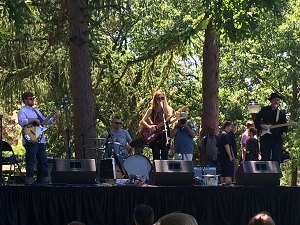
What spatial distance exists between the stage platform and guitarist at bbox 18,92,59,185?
1.03 metres

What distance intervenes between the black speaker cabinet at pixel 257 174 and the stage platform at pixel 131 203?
29cm

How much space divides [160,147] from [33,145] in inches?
94.8

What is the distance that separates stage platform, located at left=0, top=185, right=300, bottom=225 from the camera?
993 cm

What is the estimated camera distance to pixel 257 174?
1100 centimetres

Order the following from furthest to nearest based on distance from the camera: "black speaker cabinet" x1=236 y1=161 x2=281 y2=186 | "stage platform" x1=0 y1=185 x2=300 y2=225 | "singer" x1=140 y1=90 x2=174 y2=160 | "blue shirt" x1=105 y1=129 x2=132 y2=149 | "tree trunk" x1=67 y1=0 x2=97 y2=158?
"tree trunk" x1=67 y1=0 x2=97 y2=158 < "blue shirt" x1=105 y1=129 x2=132 y2=149 < "singer" x1=140 y1=90 x2=174 y2=160 < "black speaker cabinet" x1=236 y1=161 x2=281 y2=186 < "stage platform" x1=0 y1=185 x2=300 y2=225

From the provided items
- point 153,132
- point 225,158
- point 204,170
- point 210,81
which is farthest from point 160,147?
point 210,81

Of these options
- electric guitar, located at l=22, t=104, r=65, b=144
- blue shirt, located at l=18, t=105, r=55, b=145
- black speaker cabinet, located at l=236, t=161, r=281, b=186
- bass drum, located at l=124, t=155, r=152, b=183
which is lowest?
black speaker cabinet, located at l=236, t=161, r=281, b=186

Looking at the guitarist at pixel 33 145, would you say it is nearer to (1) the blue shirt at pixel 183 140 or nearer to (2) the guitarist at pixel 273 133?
(1) the blue shirt at pixel 183 140

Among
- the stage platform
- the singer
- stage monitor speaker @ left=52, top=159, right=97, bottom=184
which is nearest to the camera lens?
the stage platform

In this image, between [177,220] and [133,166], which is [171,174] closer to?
[133,166]

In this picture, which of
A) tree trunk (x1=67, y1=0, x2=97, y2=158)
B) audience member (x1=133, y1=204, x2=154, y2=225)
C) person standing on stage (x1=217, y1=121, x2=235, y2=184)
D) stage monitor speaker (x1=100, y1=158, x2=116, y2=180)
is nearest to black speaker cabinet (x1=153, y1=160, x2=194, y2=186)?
stage monitor speaker (x1=100, y1=158, x2=116, y2=180)

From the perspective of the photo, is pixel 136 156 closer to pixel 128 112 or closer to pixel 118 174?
pixel 118 174

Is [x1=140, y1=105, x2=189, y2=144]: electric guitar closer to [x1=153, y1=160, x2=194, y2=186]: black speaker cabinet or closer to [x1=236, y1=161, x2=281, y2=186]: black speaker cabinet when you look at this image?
[x1=153, y1=160, x2=194, y2=186]: black speaker cabinet

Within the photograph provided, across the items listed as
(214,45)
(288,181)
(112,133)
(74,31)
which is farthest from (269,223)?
(288,181)
